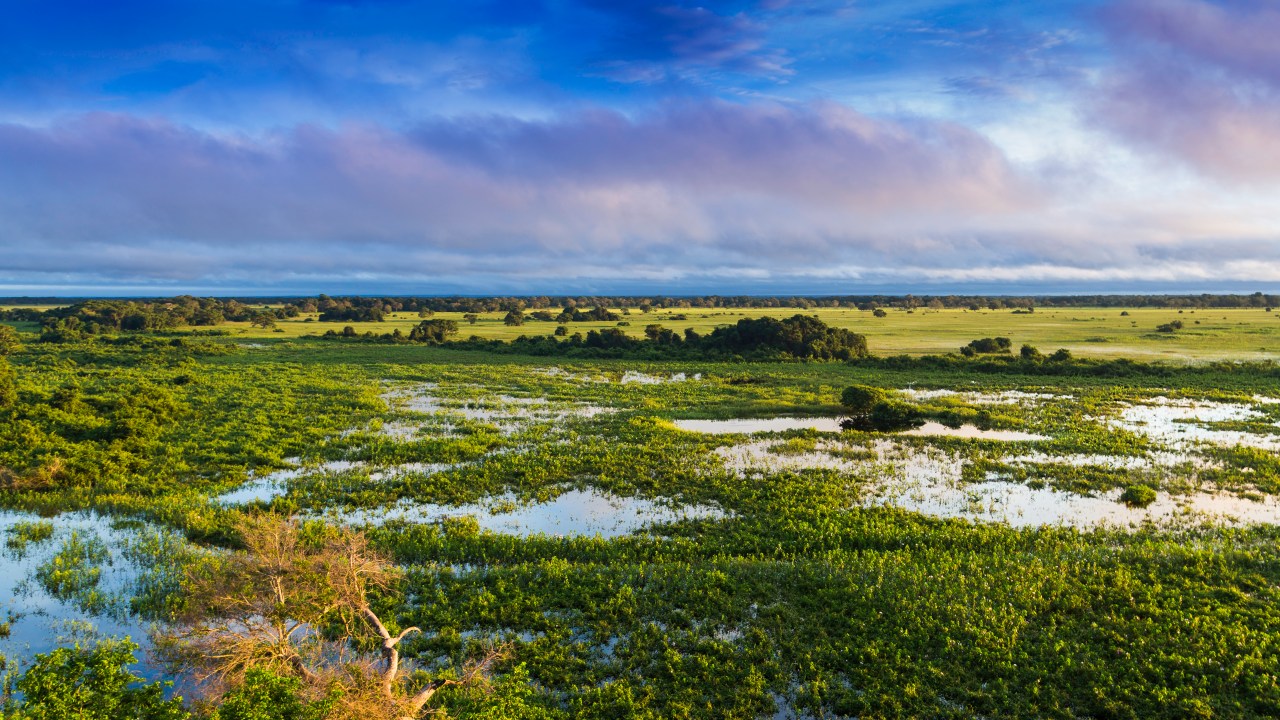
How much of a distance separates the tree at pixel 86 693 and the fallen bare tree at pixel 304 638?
3.43 ft

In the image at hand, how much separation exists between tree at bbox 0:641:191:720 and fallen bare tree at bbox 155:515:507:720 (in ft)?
3.43

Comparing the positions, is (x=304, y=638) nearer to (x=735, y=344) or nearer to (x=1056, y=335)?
(x=735, y=344)

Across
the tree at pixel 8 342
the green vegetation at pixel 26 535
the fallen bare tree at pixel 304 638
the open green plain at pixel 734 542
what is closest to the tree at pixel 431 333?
the tree at pixel 8 342

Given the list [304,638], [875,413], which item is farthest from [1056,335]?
[304,638]

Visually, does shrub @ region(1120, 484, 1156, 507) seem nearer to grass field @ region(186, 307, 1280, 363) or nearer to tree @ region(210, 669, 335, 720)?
tree @ region(210, 669, 335, 720)

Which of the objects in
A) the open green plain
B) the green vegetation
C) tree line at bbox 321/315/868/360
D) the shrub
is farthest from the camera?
tree line at bbox 321/315/868/360

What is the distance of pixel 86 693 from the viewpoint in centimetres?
729

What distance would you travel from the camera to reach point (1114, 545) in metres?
17.9

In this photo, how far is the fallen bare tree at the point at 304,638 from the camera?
8805mm

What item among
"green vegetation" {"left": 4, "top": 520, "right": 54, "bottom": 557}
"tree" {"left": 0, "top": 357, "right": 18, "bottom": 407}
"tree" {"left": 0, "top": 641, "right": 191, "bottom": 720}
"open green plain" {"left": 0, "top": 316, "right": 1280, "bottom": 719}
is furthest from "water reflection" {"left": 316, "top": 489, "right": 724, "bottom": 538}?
"tree" {"left": 0, "top": 357, "right": 18, "bottom": 407}

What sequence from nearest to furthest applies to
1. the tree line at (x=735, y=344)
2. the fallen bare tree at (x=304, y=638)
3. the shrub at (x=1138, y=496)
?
the fallen bare tree at (x=304, y=638) < the shrub at (x=1138, y=496) < the tree line at (x=735, y=344)

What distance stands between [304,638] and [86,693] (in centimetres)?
472

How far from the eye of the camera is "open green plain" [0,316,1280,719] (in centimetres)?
1172

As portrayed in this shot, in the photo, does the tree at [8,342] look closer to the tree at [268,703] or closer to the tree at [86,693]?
the tree at [86,693]
